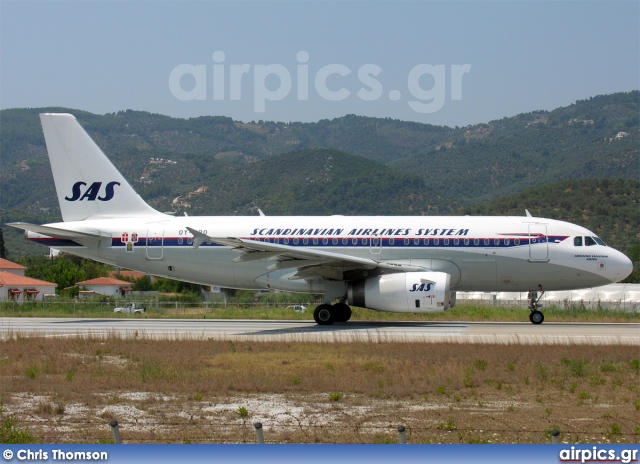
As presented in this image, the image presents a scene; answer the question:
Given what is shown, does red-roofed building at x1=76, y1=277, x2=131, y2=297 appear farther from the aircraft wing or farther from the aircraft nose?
the aircraft nose

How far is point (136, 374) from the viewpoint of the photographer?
1545cm

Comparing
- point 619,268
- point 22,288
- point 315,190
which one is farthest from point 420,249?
point 315,190

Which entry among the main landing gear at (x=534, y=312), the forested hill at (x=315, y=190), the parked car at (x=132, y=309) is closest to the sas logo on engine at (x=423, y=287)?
the main landing gear at (x=534, y=312)

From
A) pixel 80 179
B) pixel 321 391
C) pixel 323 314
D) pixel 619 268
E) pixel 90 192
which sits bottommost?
pixel 321 391

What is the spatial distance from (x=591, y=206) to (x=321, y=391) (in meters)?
79.7

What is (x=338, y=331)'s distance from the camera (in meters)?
24.9

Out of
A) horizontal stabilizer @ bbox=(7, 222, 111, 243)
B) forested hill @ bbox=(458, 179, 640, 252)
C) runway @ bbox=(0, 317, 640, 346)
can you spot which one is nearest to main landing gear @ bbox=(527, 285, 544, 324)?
runway @ bbox=(0, 317, 640, 346)

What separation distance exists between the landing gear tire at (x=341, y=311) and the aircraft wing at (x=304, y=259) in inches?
55.9

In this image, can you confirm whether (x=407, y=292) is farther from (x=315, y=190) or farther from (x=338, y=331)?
(x=315, y=190)

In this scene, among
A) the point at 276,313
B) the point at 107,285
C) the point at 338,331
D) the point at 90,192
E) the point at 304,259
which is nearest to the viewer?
the point at 338,331

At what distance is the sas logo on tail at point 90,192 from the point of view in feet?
102

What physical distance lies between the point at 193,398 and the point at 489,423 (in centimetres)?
476

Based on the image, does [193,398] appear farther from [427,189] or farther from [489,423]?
[427,189]

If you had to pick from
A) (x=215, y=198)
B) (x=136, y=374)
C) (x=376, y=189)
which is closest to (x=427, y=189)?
(x=376, y=189)
